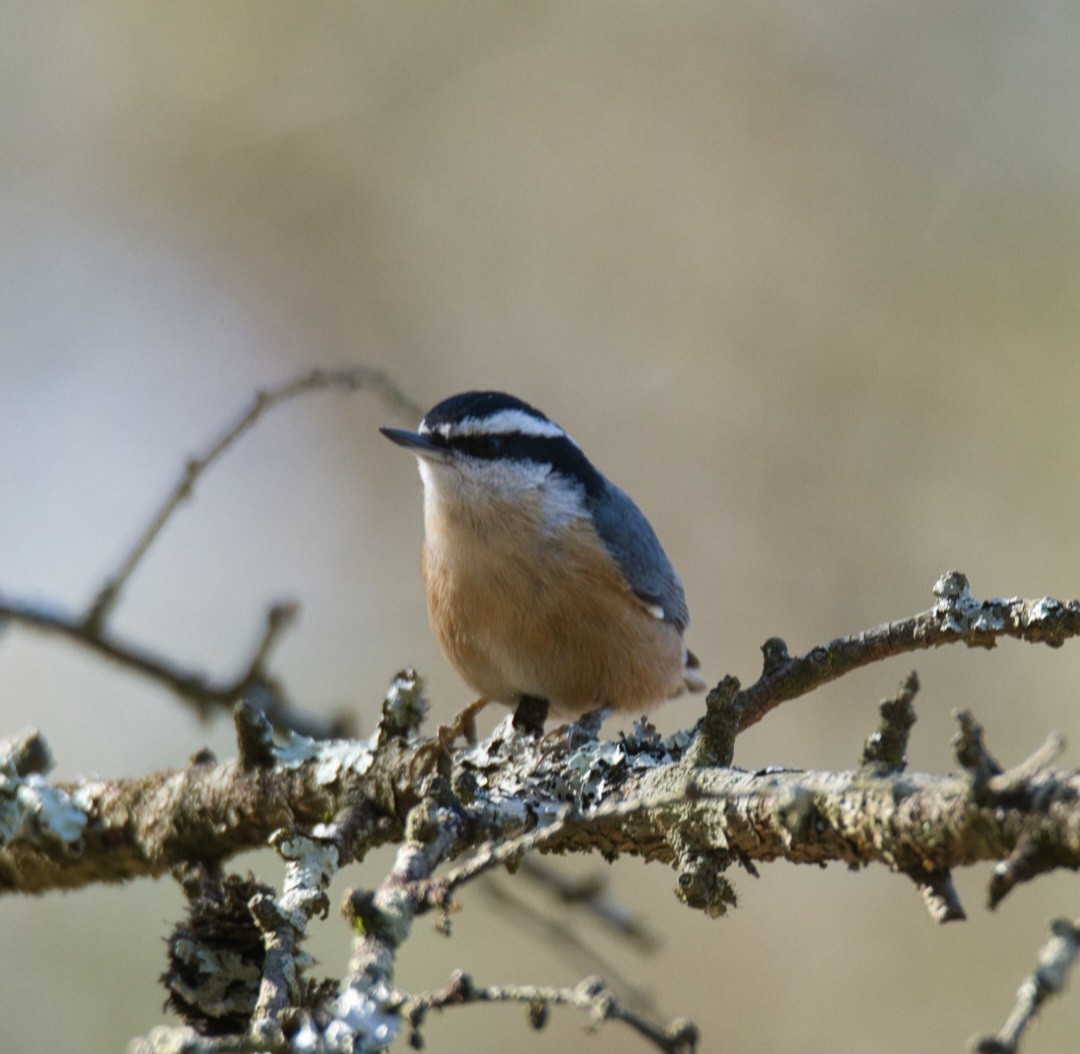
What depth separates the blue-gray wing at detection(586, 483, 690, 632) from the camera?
4.29 m

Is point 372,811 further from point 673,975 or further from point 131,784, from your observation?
point 673,975

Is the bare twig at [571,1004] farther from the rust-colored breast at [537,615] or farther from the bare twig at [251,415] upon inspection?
the rust-colored breast at [537,615]

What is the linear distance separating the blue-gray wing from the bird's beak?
60 cm

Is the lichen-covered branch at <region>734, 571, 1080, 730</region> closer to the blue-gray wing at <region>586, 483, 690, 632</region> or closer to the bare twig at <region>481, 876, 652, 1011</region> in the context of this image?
the bare twig at <region>481, 876, 652, 1011</region>

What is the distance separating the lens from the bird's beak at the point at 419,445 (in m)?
4.13

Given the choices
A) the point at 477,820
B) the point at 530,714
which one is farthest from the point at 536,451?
the point at 477,820

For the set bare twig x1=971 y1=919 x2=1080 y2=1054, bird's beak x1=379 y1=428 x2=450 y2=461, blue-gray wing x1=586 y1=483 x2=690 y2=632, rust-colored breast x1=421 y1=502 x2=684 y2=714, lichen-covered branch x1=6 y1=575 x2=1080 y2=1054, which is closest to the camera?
bare twig x1=971 y1=919 x2=1080 y2=1054

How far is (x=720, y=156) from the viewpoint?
7207mm

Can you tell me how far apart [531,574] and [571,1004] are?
106 inches

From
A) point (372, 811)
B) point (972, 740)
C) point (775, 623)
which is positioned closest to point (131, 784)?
point (372, 811)

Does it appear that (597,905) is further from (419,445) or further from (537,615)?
(419,445)

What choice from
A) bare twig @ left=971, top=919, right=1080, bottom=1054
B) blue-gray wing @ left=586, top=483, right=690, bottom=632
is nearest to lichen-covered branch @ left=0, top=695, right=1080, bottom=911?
bare twig @ left=971, top=919, right=1080, bottom=1054

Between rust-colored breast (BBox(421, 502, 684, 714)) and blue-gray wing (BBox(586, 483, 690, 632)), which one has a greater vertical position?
blue-gray wing (BBox(586, 483, 690, 632))

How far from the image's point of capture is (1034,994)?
1.23 metres
